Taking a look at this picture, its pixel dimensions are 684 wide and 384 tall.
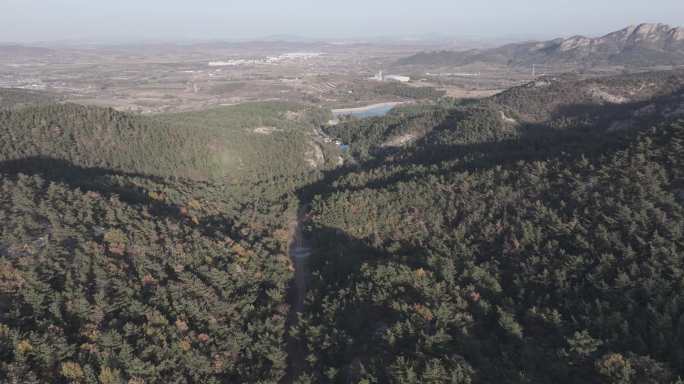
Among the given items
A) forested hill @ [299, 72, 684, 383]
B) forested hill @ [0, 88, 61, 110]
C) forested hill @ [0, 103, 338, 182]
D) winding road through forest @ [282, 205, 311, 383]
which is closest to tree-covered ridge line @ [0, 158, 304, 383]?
winding road through forest @ [282, 205, 311, 383]

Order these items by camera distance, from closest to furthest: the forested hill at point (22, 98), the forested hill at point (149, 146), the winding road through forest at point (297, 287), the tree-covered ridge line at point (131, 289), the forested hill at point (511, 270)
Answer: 1. the forested hill at point (511, 270)
2. the tree-covered ridge line at point (131, 289)
3. the winding road through forest at point (297, 287)
4. the forested hill at point (149, 146)
5. the forested hill at point (22, 98)

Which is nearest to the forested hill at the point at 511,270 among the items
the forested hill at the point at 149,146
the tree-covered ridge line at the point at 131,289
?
the tree-covered ridge line at the point at 131,289

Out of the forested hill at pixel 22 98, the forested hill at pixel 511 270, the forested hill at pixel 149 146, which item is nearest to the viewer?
the forested hill at pixel 511 270

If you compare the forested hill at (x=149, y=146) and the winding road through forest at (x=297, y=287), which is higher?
the forested hill at (x=149, y=146)

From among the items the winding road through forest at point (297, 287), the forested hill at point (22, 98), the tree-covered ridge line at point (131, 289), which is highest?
the forested hill at point (22, 98)

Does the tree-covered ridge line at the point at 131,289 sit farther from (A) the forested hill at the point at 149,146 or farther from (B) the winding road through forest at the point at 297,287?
(A) the forested hill at the point at 149,146

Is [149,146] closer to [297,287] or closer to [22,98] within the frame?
[297,287]

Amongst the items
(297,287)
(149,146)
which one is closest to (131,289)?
(297,287)

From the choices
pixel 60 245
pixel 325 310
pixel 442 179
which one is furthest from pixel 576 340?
pixel 60 245
